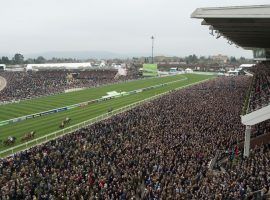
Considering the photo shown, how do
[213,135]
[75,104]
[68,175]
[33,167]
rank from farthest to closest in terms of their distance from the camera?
[75,104] → [213,135] → [33,167] → [68,175]

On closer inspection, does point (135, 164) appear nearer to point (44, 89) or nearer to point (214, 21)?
point (214, 21)

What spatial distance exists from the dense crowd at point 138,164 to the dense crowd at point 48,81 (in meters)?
30.3

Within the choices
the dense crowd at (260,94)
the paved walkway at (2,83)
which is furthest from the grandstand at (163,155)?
the paved walkway at (2,83)

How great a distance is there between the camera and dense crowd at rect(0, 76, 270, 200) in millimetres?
15648

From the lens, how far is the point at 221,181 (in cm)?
1599

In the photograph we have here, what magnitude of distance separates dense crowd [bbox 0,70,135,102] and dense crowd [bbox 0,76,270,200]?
99.3 feet

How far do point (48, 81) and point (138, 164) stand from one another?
52.5 metres

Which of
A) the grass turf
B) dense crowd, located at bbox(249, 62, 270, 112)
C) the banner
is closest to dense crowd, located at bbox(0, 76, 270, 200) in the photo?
dense crowd, located at bbox(249, 62, 270, 112)

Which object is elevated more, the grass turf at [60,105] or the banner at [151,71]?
the banner at [151,71]

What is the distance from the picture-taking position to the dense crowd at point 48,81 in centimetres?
5630

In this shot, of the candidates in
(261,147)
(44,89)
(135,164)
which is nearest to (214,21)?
(261,147)

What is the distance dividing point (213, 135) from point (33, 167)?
10.2m

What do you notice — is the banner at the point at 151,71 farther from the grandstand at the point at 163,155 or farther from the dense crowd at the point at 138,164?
the dense crowd at the point at 138,164

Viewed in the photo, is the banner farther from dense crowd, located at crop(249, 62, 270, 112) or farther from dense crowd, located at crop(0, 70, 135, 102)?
dense crowd, located at crop(249, 62, 270, 112)
